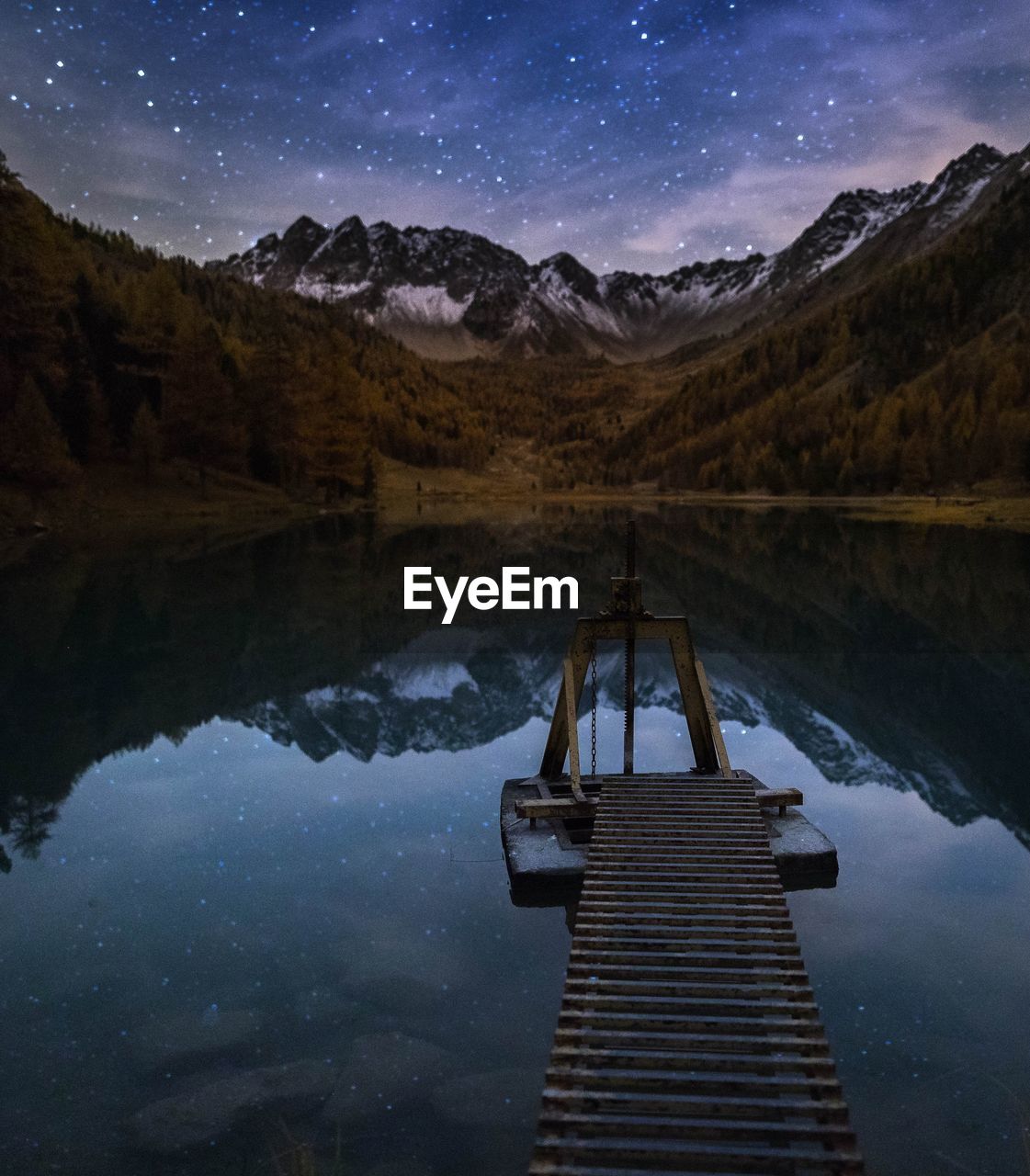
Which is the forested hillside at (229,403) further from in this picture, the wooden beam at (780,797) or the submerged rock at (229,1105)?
the submerged rock at (229,1105)

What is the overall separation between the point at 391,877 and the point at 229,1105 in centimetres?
565

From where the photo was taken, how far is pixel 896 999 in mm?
10188

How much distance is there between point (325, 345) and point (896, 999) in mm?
113857

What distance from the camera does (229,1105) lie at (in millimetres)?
8219

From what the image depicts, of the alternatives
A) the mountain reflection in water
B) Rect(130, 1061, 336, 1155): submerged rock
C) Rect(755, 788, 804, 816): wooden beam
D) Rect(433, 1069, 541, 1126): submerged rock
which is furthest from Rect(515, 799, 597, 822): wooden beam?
the mountain reflection in water

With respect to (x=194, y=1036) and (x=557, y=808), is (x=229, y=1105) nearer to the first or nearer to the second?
(x=194, y=1036)

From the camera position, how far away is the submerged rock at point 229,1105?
7828mm

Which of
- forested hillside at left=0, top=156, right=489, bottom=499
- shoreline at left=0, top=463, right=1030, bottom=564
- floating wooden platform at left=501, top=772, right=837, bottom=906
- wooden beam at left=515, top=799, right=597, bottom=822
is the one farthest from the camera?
forested hillside at left=0, top=156, right=489, bottom=499

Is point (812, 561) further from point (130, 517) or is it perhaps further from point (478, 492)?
point (478, 492)

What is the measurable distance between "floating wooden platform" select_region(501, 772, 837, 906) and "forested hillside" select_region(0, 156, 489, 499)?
59363mm

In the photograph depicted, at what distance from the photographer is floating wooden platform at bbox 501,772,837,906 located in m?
12.6

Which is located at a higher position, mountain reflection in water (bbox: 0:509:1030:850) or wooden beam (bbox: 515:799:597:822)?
wooden beam (bbox: 515:799:597:822)

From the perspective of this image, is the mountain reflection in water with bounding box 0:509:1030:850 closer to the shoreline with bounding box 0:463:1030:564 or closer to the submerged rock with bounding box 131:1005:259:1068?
the submerged rock with bounding box 131:1005:259:1068

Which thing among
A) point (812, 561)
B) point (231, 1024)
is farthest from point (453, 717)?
point (812, 561)
